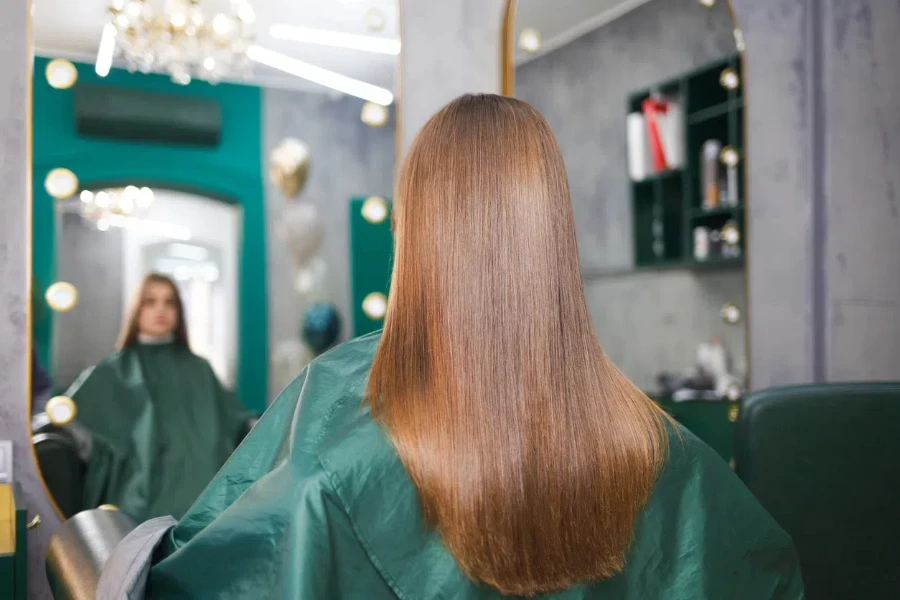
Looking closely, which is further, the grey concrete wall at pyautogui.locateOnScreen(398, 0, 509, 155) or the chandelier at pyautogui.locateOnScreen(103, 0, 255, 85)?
the grey concrete wall at pyautogui.locateOnScreen(398, 0, 509, 155)

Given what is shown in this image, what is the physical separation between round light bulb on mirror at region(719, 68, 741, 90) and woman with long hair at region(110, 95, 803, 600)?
5.88 feet

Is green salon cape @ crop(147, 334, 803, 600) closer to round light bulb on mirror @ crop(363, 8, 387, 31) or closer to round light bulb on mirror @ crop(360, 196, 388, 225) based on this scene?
round light bulb on mirror @ crop(360, 196, 388, 225)

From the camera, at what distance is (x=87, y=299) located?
67.4 inches

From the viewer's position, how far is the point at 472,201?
949 millimetres

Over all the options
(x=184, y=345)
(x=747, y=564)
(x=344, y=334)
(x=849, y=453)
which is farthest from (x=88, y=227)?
(x=849, y=453)

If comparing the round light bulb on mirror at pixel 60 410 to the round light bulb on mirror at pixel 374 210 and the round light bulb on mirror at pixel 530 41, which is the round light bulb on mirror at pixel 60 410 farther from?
the round light bulb on mirror at pixel 530 41

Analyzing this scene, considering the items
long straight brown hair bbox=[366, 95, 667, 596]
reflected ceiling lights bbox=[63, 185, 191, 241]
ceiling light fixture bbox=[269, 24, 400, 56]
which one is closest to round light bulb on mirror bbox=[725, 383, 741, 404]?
ceiling light fixture bbox=[269, 24, 400, 56]

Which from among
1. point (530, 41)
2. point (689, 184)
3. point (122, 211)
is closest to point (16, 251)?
point (122, 211)

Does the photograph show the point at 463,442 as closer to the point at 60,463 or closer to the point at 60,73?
the point at 60,463

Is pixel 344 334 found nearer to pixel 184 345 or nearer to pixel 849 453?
pixel 184 345

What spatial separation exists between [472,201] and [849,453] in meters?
1.21

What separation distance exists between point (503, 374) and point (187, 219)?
3.68 ft

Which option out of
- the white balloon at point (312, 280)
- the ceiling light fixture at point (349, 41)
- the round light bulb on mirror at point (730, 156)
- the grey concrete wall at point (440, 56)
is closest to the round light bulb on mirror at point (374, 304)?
the white balloon at point (312, 280)

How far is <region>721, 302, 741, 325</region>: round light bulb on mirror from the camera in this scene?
2566 mm
